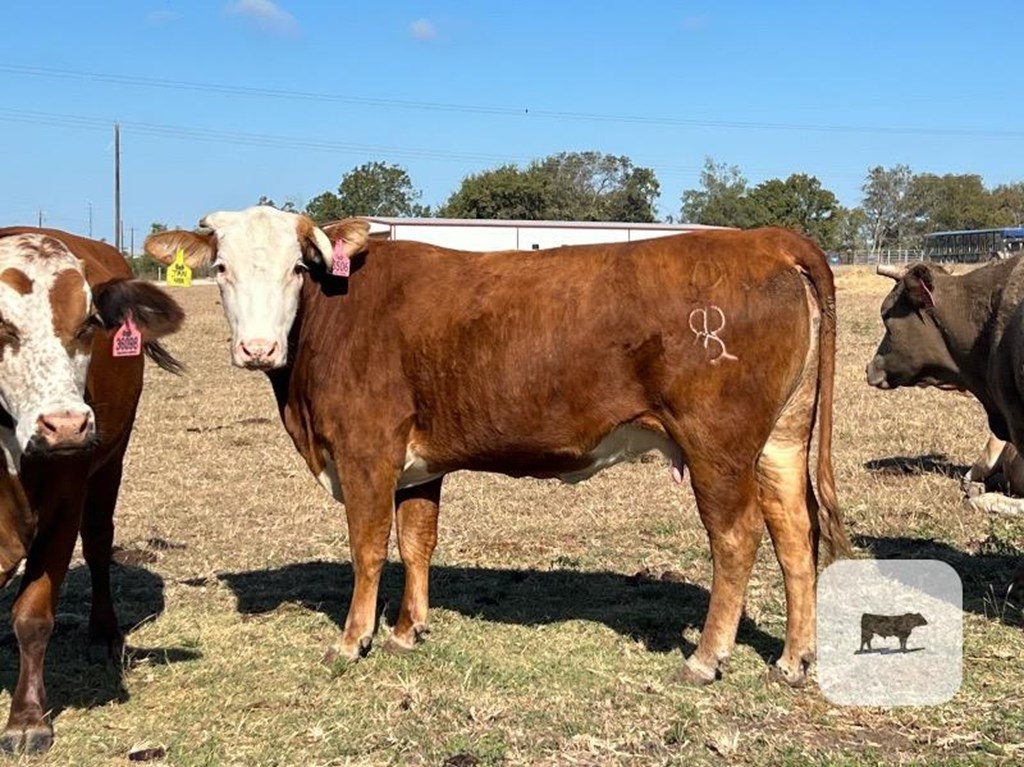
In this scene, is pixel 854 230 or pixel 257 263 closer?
pixel 257 263

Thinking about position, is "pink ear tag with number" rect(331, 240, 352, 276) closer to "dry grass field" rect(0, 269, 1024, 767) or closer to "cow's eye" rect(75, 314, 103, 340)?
"cow's eye" rect(75, 314, 103, 340)

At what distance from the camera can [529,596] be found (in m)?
6.45

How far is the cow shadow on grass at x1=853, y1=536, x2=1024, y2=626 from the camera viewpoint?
586 centimetres

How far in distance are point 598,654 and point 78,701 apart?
238 centimetres

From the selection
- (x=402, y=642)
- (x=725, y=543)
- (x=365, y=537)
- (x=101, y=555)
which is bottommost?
(x=402, y=642)

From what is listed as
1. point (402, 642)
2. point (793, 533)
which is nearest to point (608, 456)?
point (793, 533)

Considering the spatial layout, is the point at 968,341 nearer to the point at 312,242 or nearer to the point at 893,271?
the point at 893,271

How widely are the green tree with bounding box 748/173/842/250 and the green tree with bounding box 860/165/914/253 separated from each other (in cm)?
2619

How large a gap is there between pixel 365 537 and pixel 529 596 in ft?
4.40

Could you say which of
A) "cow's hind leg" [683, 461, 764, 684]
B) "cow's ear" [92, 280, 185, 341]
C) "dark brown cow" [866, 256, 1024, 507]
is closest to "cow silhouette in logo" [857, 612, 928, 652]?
"cow's hind leg" [683, 461, 764, 684]

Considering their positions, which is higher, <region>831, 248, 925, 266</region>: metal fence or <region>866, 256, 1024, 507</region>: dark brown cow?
<region>831, 248, 925, 266</region>: metal fence

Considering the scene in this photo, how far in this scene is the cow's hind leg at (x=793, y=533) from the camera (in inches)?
198

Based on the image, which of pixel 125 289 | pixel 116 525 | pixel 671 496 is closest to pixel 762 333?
pixel 125 289

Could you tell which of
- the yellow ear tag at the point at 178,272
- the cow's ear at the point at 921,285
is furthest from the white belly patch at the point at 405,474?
the cow's ear at the point at 921,285
